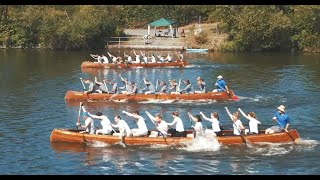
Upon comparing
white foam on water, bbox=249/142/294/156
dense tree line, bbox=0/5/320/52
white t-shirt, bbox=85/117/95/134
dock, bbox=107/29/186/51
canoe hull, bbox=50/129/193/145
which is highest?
dense tree line, bbox=0/5/320/52

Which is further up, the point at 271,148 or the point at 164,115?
the point at 164,115

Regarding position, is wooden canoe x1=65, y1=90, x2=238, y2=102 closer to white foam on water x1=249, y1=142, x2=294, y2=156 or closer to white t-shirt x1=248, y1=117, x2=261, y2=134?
white t-shirt x1=248, y1=117, x2=261, y2=134

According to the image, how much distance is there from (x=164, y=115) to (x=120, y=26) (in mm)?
60170

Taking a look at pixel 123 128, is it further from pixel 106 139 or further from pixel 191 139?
pixel 191 139

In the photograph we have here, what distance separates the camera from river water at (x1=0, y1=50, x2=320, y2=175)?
84.8 ft

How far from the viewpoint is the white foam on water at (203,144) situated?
27920 millimetres

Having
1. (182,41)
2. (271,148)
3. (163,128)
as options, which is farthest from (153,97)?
(182,41)

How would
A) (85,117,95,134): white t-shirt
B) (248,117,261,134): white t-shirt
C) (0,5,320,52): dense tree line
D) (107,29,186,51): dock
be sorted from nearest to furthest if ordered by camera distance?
(248,117,261,134): white t-shirt < (85,117,95,134): white t-shirt < (0,5,320,52): dense tree line < (107,29,186,51): dock

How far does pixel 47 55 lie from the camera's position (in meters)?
74.9

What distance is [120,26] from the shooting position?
95625 mm

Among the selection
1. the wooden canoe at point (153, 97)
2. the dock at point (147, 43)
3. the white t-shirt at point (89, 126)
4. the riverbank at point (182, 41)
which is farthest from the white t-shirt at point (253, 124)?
the dock at point (147, 43)

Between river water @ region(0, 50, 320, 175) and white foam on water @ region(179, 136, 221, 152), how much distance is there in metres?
0.05

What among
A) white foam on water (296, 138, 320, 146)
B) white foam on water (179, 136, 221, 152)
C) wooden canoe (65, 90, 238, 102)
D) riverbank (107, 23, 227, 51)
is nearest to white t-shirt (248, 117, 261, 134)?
white foam on water (179, 136, 221, 152)

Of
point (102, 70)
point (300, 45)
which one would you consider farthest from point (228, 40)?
point (102, 70)
